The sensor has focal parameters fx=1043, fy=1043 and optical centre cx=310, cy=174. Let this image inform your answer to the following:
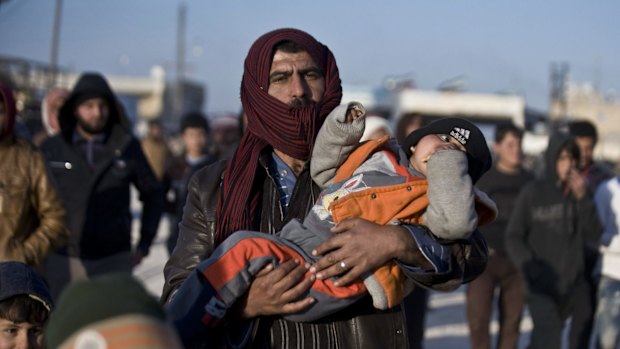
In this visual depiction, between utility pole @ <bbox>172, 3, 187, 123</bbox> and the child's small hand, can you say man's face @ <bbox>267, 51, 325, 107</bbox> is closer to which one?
the child's small hand

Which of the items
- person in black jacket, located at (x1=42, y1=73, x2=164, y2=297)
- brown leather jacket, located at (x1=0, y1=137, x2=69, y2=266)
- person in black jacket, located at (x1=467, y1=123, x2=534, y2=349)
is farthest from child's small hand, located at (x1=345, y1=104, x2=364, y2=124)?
person in black jacket, located at (x1=467, y1=123, x2=534, y2=349)

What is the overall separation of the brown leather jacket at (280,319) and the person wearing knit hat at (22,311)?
866mm

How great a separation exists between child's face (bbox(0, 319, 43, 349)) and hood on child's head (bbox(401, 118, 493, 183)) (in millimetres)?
1589

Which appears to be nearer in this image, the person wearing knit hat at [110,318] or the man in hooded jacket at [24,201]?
the person wearing knit hat at [110,318]

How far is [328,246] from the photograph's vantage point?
295 centimetres

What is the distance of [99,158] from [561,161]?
344 centimetres

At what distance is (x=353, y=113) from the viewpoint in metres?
3.20

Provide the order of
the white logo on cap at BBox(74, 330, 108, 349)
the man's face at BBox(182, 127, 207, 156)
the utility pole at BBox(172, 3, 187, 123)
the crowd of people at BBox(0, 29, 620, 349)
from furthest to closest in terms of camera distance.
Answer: the utility pole at BBox(172, 3, 187, 123) → the man's face at BBox(182, 127, 207, 156) → the crowd of people at BBox(0, 29, 620, 349) → the white logo on cap at BBox(74, 330, 108, 349)

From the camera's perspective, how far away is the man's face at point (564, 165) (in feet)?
25.8

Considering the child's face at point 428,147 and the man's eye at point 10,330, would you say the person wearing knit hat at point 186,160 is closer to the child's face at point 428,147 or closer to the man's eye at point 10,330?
the man's eye at point 10,330

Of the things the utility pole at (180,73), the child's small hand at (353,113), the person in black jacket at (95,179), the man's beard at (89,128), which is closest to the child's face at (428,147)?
the child's small hand at (353,113)

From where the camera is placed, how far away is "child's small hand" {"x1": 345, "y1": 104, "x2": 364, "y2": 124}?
3186 mm

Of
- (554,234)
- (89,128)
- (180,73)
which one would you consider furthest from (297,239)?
(180,73)

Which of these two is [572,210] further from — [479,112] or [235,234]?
[479,112]
